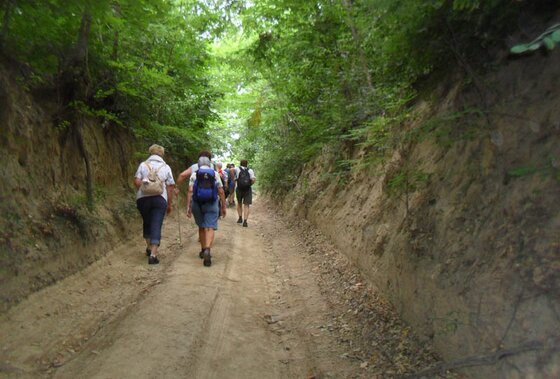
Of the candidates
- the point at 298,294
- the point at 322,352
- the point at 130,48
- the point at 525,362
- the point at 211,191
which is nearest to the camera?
the point at 525,362

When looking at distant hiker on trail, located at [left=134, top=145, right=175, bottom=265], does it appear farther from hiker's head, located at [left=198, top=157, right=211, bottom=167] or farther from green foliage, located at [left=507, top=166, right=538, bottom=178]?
green foliage, located at [left=507, top=166, right=538, bottom=178]

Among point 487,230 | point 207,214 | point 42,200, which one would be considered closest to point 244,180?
point 207,214

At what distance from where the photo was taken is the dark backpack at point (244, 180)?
12.7 meters

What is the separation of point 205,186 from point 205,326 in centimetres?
343

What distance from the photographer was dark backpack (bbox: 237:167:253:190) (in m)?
12.7

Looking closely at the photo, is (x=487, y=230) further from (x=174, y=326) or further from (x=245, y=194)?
(x=245, y=194)

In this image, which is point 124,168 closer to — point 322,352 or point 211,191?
point 211,191

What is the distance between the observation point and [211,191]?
7949 mm

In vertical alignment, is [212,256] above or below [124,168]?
below

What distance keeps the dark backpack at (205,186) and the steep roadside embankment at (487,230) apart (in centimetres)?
337

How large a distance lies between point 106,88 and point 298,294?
6.10 meters

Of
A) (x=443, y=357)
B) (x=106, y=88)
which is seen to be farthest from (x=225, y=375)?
(x=106, y=88)

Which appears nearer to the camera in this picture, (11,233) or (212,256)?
(11,233)

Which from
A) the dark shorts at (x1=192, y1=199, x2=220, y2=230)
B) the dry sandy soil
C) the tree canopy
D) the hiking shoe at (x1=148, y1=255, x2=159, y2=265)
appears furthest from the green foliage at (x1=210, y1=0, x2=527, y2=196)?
the hiking shoe at (x1=148, y1=255, x2=159, y2=265)
